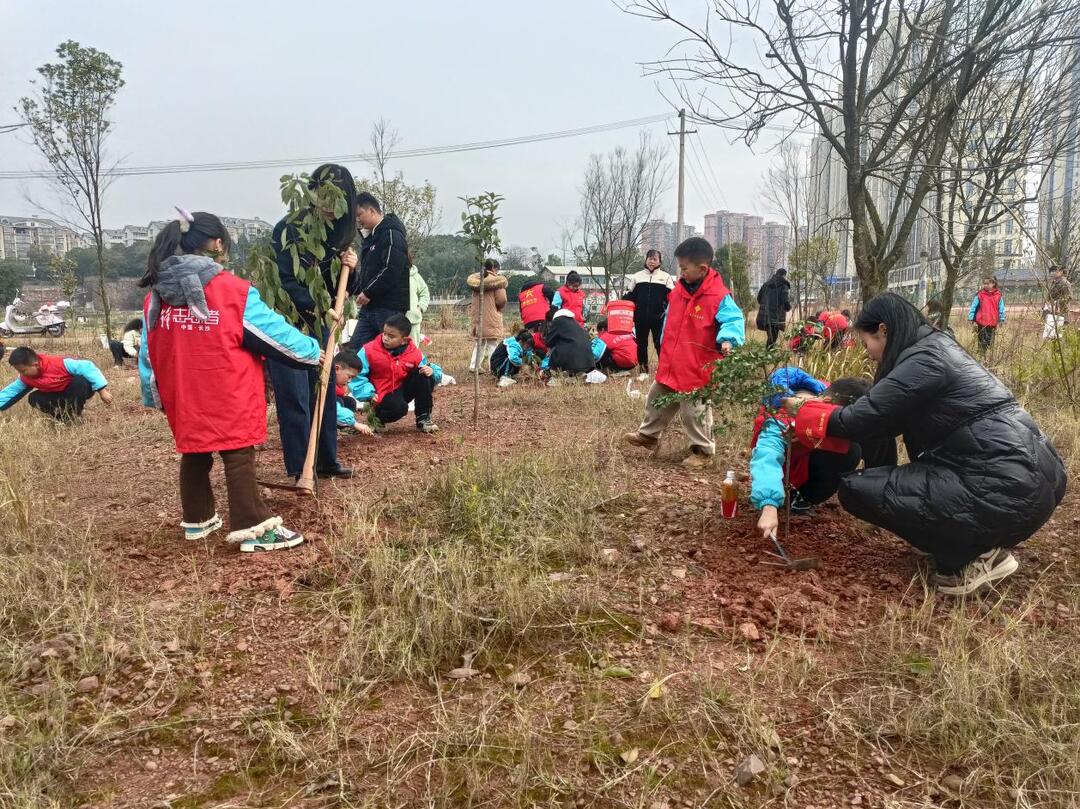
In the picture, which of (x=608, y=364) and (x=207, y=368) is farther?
(x=608, y=364)

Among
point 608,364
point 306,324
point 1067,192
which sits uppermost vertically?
point 1067,192

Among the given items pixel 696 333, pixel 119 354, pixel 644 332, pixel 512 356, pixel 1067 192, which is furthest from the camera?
pixel 119 354

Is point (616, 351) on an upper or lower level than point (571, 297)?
lower

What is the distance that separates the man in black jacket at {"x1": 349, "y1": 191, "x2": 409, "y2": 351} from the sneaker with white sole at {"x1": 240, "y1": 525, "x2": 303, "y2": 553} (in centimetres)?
239

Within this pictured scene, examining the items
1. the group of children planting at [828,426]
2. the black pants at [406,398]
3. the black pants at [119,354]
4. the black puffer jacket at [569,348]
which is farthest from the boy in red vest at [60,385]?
the black pants at [119,354]

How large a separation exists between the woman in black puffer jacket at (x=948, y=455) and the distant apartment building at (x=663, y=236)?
10842 millimetres

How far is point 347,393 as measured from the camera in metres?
5.48

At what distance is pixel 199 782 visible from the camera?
6.14 feet

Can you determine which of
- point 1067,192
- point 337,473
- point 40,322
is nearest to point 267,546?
point 337,473

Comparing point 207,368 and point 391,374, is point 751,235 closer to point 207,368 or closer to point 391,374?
point 391,374

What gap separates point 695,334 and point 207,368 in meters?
2.79

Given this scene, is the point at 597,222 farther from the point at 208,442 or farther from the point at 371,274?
the point at 208,442

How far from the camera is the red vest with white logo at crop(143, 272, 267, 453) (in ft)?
9.71

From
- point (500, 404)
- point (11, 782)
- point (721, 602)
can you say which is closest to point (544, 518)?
point (721, 602)
